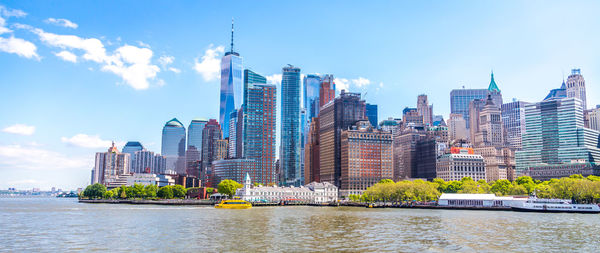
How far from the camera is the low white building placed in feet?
576

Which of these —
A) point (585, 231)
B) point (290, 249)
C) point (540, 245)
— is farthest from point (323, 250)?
point (585, 231)

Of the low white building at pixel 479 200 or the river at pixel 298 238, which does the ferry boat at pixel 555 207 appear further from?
the river at pixel 298 238

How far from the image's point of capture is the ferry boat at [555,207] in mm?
153500

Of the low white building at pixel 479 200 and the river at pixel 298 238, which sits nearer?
the river at pixel 298 238

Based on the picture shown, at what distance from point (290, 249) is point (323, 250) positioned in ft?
13.7

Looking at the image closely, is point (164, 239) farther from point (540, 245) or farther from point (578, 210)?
point (578, 210)

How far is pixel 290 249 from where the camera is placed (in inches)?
2446

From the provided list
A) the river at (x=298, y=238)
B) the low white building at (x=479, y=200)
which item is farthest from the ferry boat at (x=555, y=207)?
the river at (x=298, y=238)

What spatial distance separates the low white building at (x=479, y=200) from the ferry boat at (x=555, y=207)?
22.9 ft

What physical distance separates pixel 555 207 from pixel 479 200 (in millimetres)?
29888

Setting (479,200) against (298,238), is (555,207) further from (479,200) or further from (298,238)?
(298,238)

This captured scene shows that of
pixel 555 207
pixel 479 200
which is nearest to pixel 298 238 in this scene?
pixel 555 207

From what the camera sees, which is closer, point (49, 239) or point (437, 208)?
point (49, 239)

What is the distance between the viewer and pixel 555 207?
6147 inches
